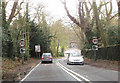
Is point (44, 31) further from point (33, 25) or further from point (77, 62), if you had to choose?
point (77, 62)

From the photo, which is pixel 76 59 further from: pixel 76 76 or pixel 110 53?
pixel 76 76

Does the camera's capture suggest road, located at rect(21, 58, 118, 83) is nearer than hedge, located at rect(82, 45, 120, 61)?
Yes

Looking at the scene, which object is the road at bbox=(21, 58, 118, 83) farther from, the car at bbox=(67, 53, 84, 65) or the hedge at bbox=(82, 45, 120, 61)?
the car at bbox=(67, 53, 84, 65)

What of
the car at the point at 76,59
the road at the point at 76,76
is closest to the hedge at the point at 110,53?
the car at the point at 76,59

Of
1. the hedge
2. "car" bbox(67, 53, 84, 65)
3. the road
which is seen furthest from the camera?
"car" bbox(67, 53, 84, 65)

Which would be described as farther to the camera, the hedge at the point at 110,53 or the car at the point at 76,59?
the car at the point at 76,59

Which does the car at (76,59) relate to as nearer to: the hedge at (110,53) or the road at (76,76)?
the hedge at (110,53)

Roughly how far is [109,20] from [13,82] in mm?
22078

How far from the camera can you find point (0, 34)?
19.1 meters

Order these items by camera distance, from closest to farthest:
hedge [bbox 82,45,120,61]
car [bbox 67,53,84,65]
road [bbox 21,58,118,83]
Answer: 1. road [bbox 21,58,118,83]
2. hedge [bbox 82,45,120,61]
3. car [bbox 67,53,84,65]

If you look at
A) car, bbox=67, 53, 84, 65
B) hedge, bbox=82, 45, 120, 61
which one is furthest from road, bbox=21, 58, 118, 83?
car, bbox=67, 53, 84, 65

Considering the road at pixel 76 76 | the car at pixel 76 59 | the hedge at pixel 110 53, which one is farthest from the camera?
the car at pixel 76 59

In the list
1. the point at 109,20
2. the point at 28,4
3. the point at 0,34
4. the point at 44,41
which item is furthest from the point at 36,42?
the point at 0,34

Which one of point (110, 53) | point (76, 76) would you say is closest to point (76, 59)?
point (110, 53)
